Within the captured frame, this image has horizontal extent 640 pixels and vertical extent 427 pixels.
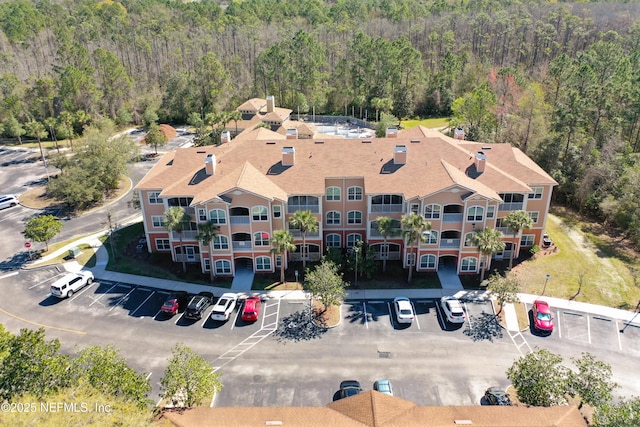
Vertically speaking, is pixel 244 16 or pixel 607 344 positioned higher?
pixel 244 16

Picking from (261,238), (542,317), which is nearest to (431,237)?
(542,317)

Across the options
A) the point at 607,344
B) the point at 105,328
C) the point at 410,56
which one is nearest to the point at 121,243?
the point at 105,328

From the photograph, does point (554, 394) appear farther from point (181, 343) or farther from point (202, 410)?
point (181, 343)

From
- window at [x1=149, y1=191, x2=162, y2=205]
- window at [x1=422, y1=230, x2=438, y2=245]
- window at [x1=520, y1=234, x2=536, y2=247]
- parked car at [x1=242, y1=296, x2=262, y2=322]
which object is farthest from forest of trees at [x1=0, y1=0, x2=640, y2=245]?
window at [x1=149, y1=191, x2=162, y2=205]

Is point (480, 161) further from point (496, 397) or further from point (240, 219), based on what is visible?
point (240, 219)

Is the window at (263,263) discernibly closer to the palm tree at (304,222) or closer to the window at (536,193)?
the palm tree at (304,222)

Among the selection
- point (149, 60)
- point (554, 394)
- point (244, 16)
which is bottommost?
point (554, 394)

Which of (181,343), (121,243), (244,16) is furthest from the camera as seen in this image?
(244,16)

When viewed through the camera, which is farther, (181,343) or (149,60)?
(149,60)
